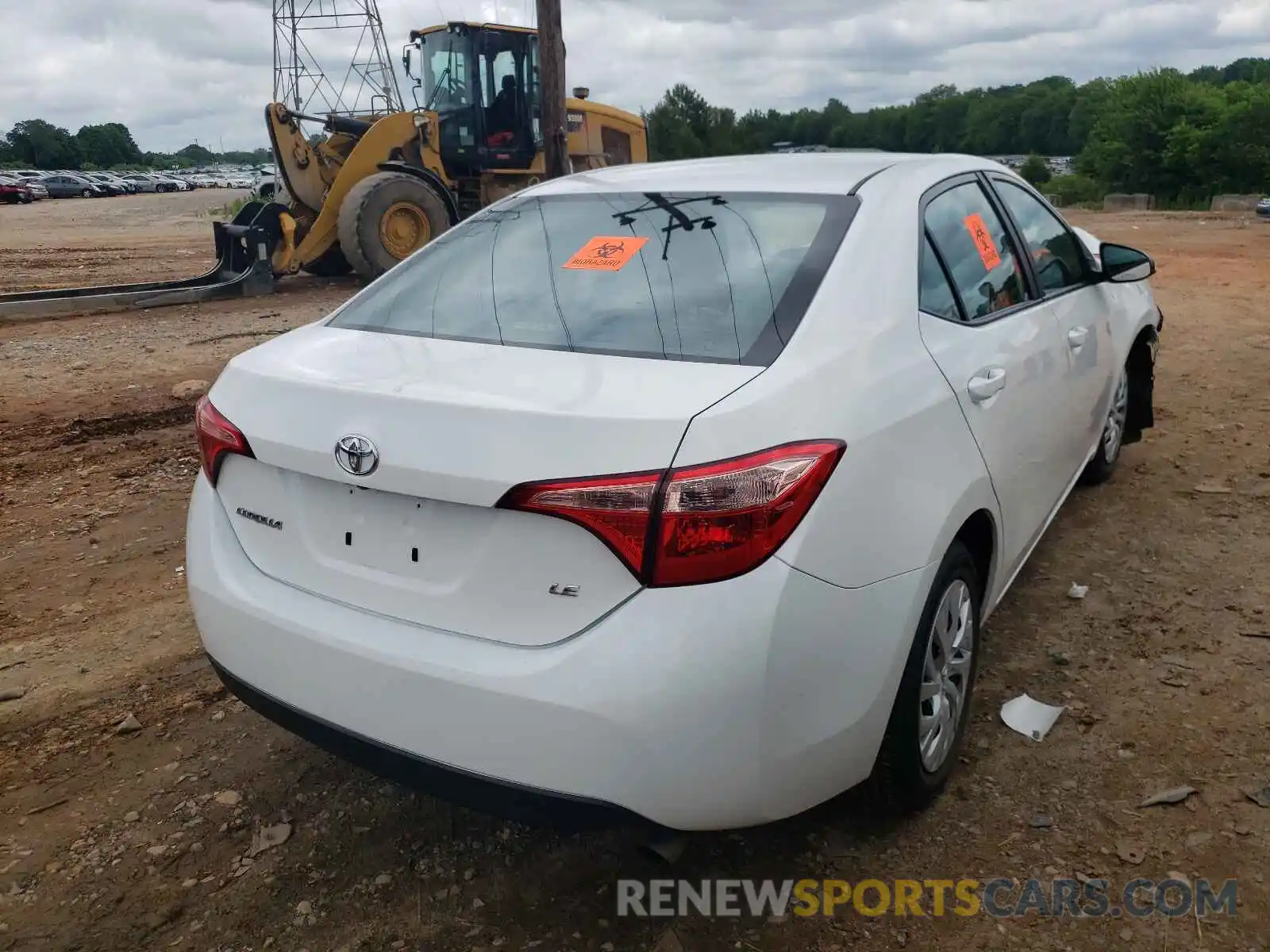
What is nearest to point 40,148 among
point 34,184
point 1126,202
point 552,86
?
point 34,184

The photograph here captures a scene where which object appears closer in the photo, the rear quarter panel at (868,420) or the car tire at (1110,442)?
the rear quarter panel at (868,420)

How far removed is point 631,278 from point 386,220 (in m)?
10.6

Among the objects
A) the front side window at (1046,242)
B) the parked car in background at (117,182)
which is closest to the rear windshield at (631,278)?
the front side window at (1046,242)

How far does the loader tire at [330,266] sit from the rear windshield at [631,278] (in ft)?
36.9

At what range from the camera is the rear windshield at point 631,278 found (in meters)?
2.32

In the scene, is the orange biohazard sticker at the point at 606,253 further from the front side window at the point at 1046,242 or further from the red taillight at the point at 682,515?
the front side window at the point at 1046,242

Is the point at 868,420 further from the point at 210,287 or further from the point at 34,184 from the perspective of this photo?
the point at 34,184

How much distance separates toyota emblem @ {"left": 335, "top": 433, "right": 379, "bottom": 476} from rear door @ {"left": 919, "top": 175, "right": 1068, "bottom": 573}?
1355 mm

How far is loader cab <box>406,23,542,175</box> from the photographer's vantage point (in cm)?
1316

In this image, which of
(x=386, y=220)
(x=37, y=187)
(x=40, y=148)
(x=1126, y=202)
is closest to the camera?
(x=386, y=220)

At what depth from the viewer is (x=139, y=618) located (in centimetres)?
378

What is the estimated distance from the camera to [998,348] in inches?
111

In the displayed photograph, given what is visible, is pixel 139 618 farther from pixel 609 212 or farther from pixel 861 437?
pixel 861 437

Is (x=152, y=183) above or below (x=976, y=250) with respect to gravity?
below
